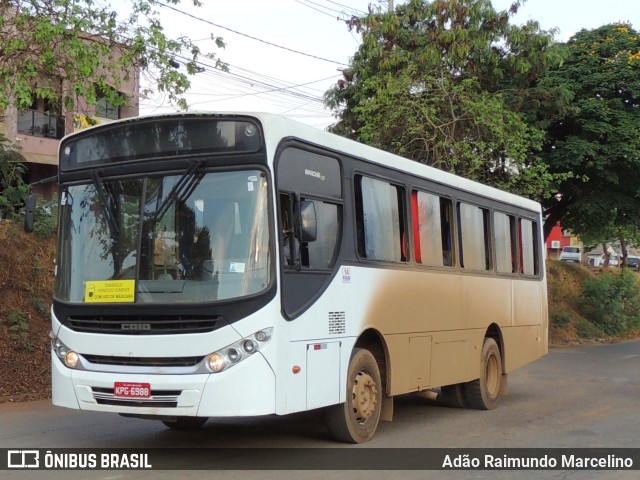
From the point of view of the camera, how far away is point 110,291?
738cm

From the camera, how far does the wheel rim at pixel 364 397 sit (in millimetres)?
8422

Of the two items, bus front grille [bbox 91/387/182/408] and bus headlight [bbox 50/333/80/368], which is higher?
bus headlight [bbox 50/333/80/368]

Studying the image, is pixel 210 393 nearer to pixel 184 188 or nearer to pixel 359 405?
pixel 184 188

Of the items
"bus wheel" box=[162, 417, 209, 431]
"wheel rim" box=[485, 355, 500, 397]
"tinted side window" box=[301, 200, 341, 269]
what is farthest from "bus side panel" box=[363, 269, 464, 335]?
"bus wheel" box=[162, 417, 209, 431]

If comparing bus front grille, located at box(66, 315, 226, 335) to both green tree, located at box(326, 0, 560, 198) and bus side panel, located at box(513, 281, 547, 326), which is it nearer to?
bus side panel, located at box(513, 281, 547, 326)

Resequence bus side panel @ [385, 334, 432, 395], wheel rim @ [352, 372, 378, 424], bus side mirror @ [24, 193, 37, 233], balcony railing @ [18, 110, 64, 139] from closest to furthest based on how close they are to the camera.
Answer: bus side mirror @ [24, 193, 37, 233] → wheel rim @ [352, 372, 378, 424] → bus side panel @ [385, 334, 432, 395] → balcony railing @ [18, 110, 64, 139]

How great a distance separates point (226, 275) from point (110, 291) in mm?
1137

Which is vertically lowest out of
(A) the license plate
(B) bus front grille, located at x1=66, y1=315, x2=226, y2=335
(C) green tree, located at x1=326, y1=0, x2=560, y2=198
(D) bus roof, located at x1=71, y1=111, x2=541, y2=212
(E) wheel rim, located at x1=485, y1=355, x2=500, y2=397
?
(E) wheel rim, located at x1=485, y1=355, x2=500, y2=397

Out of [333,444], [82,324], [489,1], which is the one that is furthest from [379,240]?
[489,1]

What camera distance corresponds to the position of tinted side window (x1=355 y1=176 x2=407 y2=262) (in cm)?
875

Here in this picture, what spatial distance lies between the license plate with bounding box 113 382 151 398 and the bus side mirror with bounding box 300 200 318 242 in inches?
75.2

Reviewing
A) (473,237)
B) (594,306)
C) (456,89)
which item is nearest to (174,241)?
(473,237)

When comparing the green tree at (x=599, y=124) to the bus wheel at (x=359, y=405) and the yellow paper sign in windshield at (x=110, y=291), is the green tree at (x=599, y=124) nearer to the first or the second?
the bus wheel at (x=359, y=405)
